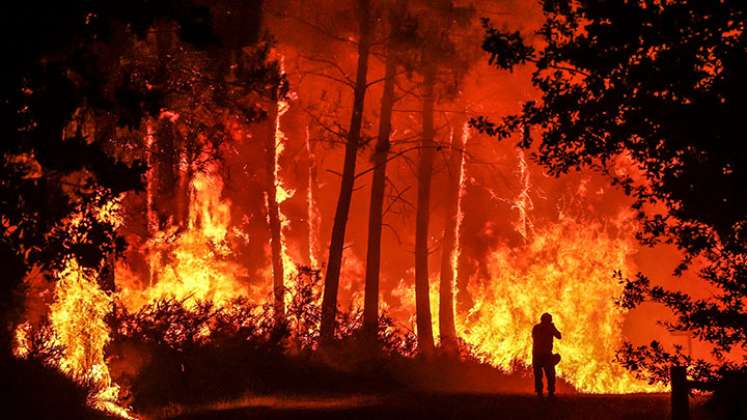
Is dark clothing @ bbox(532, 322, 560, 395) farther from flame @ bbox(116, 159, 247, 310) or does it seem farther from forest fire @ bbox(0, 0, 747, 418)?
flame @ bbox(116, 159, 247, 310)

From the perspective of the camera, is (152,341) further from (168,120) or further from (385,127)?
(385,127)

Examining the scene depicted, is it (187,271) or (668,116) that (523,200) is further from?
(668,116)

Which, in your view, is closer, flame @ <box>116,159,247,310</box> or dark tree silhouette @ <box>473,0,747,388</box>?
dark tree silhouette @ <box>473,0,747,388</box>

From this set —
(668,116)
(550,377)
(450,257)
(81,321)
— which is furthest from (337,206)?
(668,116)

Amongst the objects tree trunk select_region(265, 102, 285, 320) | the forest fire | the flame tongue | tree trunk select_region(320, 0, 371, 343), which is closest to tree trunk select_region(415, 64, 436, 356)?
the forest fire

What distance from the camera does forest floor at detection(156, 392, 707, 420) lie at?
1517 centimetres

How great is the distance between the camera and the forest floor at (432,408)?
1517 centimetres

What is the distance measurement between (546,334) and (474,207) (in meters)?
42.8

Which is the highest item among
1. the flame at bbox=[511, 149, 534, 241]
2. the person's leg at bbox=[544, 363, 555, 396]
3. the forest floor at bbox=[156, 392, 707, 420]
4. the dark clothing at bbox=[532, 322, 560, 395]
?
the flame at bbox=[511, 149, 534, 241]

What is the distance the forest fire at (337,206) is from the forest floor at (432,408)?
358 millimetres

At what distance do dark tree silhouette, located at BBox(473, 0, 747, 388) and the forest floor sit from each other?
242 cm

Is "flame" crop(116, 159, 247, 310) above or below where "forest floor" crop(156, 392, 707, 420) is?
above

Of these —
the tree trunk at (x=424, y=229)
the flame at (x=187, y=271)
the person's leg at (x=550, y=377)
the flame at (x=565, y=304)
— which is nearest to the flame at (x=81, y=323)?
the person's leg at (x=550, y=377)

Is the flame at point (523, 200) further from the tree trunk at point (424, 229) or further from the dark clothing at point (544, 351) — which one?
the dark clothing at point (544, 351)
